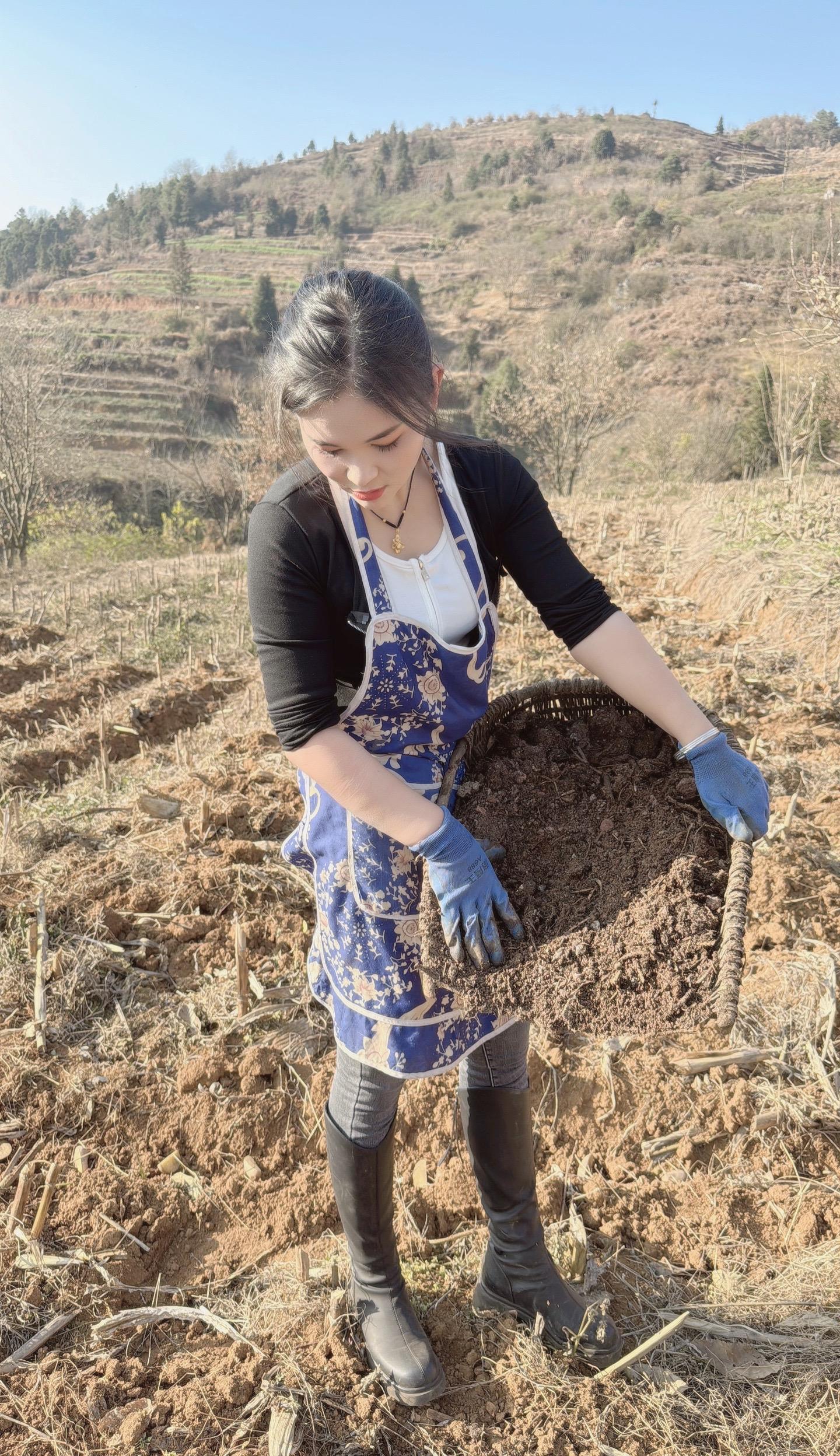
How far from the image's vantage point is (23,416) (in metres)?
11.9

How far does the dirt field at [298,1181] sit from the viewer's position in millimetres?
1455

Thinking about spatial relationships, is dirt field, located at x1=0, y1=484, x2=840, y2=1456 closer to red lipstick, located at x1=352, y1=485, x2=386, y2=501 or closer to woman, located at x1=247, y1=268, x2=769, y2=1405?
woman, located at x1=247, y1=268, x2=769, y2=1405

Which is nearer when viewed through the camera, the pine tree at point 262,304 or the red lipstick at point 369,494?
the red lipstick at point 369,494

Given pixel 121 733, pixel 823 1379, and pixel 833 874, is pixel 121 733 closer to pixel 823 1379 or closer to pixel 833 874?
pixel 833 874

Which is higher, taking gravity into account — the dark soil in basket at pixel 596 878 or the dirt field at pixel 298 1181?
the dark soil in basket at pixel 596 878

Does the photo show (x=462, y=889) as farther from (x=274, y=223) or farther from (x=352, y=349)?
(x=274, y=223)

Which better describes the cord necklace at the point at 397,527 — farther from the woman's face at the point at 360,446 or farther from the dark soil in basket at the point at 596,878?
the dark soil in basket at the point at 596,878

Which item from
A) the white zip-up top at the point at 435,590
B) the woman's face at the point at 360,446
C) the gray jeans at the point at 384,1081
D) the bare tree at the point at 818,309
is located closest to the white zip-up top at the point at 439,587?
the white zip-up top at the point at 435,590

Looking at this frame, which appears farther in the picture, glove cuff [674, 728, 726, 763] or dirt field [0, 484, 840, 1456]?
dirt field [0, 484, 840, 1456]

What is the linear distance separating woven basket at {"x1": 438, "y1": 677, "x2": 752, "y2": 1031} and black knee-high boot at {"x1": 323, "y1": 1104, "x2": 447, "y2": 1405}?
587mm

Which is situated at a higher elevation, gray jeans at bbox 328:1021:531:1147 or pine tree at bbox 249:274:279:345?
→ pine tree at bbox 249:274:279:345

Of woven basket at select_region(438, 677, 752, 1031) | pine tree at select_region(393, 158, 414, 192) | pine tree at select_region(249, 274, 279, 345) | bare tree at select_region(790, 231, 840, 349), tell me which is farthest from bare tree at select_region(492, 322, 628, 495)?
pine tree at select_region(393, 158, 414, 192)

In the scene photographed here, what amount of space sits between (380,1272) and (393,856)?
787 mm

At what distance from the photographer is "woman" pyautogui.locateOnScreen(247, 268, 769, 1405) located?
1.08 metres
